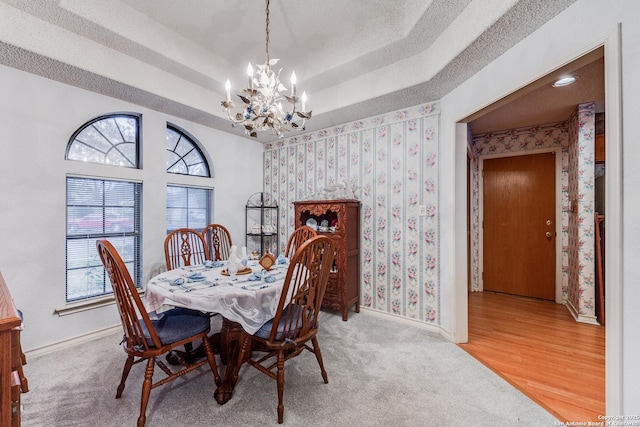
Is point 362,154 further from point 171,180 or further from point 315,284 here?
point 171,180

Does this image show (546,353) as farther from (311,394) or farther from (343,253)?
(311,394)

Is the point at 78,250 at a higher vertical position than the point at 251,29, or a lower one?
lower

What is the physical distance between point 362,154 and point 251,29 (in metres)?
1.72

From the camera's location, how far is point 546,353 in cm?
230

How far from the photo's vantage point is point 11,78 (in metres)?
2.11

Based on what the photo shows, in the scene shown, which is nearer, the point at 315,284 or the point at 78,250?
the point at 315,284

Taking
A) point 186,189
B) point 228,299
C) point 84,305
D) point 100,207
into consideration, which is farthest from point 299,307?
point 186,189

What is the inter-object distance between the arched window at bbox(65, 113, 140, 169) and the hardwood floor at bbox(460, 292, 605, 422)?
3.93m

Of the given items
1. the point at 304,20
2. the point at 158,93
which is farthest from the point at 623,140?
the point at 158,93

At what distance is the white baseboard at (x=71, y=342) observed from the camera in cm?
219

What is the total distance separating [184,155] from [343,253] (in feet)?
7.86

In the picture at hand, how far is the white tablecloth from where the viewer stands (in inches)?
63.0

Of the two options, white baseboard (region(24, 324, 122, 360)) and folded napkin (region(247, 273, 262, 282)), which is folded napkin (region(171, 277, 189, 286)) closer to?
folded napkin (region(247, 273, 262, 282))

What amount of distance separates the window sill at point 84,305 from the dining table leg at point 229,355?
4.64ft
